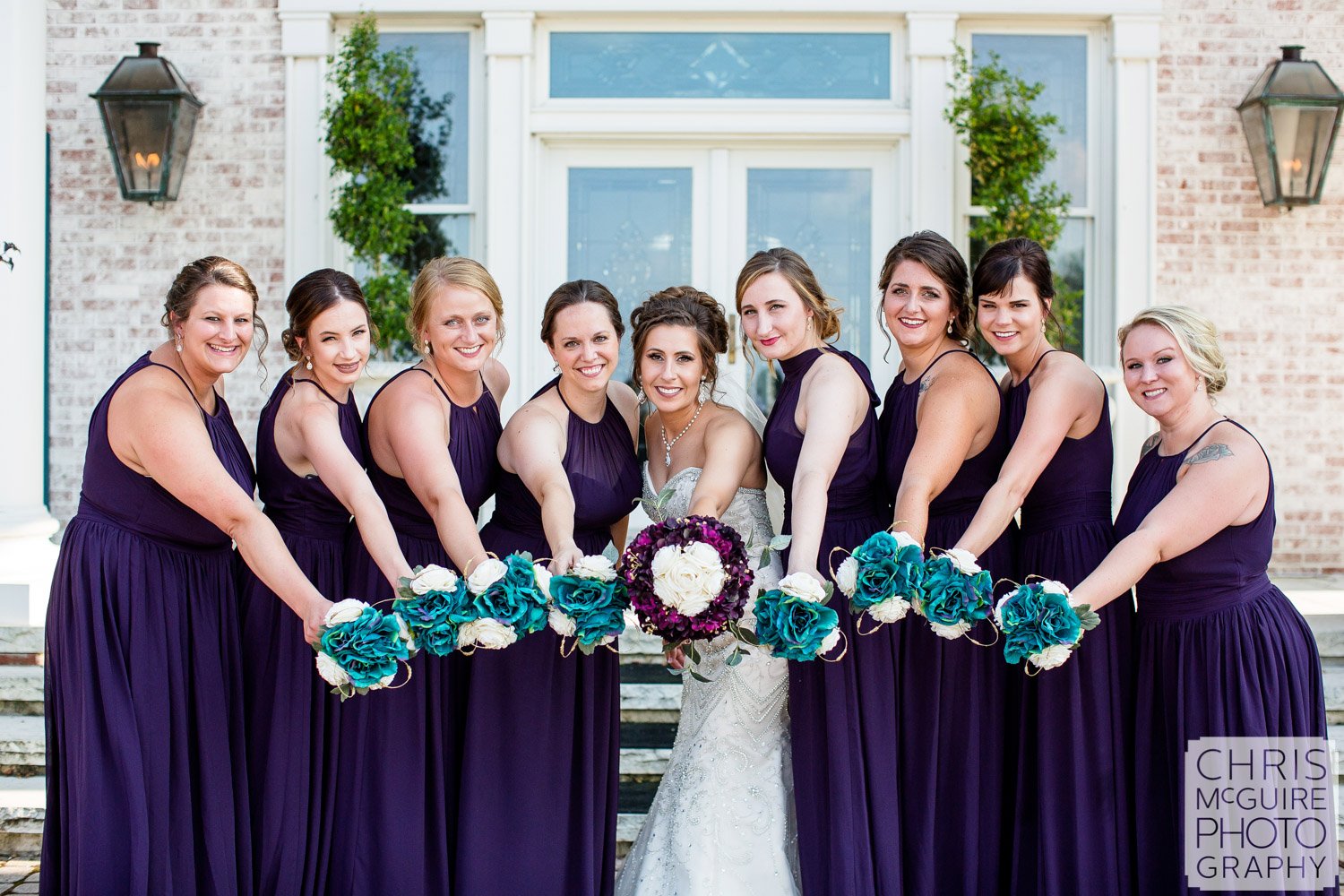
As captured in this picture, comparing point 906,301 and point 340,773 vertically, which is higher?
point 906,301

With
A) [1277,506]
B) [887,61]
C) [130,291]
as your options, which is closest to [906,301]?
[887,61]

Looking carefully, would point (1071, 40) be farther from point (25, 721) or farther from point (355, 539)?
point (25, 721)

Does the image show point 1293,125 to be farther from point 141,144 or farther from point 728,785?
point 141,144

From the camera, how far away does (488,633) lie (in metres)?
3.29

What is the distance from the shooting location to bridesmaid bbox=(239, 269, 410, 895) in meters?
3.74

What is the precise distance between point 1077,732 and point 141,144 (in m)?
6.45

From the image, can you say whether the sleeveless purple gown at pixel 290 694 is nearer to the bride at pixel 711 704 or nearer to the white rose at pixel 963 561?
the bride at pixel 711 704

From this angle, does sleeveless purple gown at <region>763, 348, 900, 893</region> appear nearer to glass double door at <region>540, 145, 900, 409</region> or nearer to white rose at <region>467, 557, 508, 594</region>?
white rose at <region>467, 557, 508, 594</region>

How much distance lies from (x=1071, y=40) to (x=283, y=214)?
5193 mm

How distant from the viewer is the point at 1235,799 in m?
3.49

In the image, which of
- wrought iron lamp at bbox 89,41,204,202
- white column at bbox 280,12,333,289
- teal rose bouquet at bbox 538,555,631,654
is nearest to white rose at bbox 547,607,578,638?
teal rose bouquet at bbox 538,555,631,654

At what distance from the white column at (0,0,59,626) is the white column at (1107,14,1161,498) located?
20.9 ft

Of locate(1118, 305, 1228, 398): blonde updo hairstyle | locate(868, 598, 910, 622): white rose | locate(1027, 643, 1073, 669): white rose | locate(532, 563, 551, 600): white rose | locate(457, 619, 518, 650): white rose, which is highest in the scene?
locate(1118, 305, 1228, 398): blonde updo hairstyle

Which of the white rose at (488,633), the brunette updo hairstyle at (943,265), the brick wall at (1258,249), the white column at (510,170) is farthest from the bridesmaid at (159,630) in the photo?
the brick wall at (1258,249)
